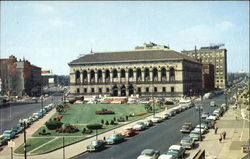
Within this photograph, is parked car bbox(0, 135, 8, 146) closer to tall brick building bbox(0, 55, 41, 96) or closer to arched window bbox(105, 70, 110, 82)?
arched window bbox(105, 70, 110, 82)

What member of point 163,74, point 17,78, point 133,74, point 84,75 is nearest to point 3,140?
point 133,74

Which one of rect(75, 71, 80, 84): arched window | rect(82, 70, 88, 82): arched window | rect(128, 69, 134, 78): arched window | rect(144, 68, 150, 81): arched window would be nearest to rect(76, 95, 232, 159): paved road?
rect(144, 68, 150, 81): arched window

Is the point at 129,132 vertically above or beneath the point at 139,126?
beneath

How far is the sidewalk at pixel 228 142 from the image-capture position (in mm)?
36547

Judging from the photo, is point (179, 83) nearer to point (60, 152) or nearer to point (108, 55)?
point (108, 55)

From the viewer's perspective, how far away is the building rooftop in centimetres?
12356

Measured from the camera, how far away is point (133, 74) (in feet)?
415

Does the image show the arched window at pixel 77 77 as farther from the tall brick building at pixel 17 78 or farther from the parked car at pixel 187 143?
the parked car at pixel 187 143

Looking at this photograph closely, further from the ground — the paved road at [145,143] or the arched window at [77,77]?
the arched window at [77,77]

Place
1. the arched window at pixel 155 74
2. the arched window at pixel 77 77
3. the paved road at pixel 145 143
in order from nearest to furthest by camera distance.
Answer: the paved road at pixel 145 143
the arched window at pixel 155 74
the arched window at pixel 77 77

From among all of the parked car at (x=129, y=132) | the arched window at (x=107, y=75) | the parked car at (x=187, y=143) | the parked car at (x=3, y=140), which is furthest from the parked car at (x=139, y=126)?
the arched window at (x=107, y=75)

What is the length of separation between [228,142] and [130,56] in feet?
291

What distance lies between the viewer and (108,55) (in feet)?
443

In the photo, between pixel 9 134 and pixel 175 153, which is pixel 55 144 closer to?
pixel 9 134
